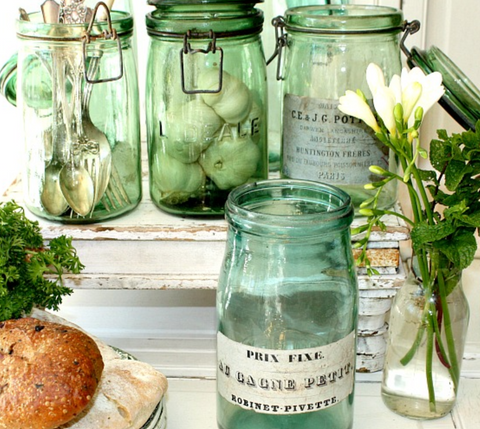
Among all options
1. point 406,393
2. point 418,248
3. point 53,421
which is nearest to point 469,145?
point 418,248

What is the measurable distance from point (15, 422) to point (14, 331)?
0.21 feet

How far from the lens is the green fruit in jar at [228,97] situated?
2.22ft

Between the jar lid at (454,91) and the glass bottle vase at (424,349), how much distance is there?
13 cm

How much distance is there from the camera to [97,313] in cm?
85

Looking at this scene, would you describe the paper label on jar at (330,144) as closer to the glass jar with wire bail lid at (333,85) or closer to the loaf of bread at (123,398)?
the glass jar with wire bail lid at (333,85)

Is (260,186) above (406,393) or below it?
above

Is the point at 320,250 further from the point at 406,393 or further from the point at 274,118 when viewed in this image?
the point at 274,118

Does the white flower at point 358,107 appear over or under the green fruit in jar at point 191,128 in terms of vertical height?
over

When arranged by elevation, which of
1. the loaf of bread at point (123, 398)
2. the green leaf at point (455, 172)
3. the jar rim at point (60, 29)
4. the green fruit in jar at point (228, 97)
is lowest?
the loaf of bread at point (123, 398)

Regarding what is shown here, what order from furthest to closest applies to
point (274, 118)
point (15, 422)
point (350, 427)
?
point (274, 118), point (350, 427), point (15, 422)

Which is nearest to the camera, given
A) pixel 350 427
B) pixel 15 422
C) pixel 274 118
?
pixel 15 422

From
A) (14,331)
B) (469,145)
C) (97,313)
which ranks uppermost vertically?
(469,145)

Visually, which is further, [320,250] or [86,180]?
[86,180]

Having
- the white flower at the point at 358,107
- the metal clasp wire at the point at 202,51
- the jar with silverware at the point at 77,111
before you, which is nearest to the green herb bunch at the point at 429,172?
the white flower at the point at 358,107
